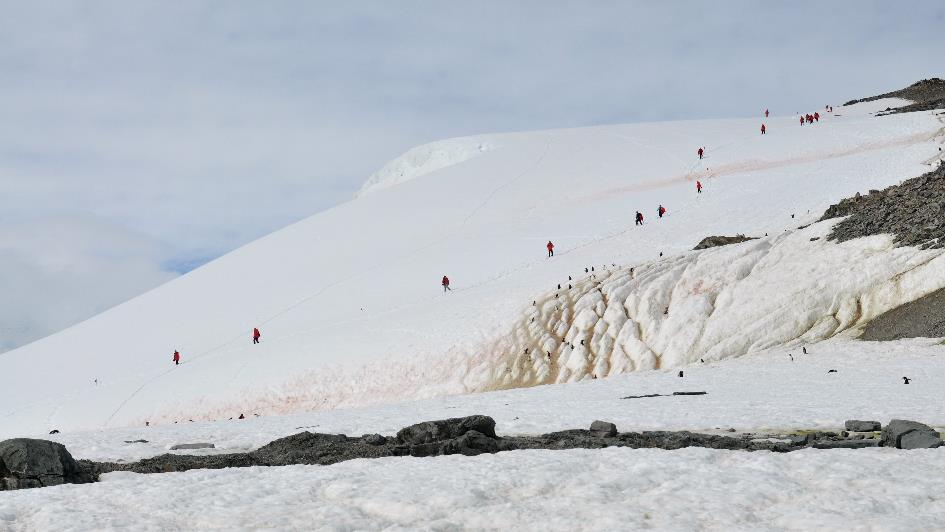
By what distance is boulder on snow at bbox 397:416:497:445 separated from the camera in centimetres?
1426

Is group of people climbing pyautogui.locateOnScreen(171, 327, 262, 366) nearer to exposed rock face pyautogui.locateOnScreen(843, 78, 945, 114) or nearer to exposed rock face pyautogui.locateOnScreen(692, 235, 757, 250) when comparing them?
exposed rock face pyautogui.locateOnScreen(692, 235, 757, 250)

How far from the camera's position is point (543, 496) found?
995cm

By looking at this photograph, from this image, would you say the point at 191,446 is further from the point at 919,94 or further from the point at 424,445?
the point at 919,94

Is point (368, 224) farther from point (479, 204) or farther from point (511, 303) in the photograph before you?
point (511, 303)

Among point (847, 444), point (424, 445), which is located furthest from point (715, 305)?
point (424, 445)

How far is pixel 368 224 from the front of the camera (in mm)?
68250

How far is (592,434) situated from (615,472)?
4348mm

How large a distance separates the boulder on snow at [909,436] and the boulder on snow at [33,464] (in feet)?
38.0

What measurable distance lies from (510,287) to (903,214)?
18027 mm

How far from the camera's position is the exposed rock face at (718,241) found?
4138 cm

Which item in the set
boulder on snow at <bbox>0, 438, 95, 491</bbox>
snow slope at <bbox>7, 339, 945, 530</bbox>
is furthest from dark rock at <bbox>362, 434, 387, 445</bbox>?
boulder on snow at <bbox>0, 438, 95, 491</bbox>

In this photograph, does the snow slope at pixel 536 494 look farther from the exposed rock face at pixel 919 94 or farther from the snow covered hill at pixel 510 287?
the exposed rock face at pixel 919 94

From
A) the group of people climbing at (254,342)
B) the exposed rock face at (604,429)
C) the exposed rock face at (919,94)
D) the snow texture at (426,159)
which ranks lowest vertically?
the exposed rock face at (604,429)

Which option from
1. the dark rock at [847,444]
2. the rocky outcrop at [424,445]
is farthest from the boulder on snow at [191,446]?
the dark rock at [847,444]
